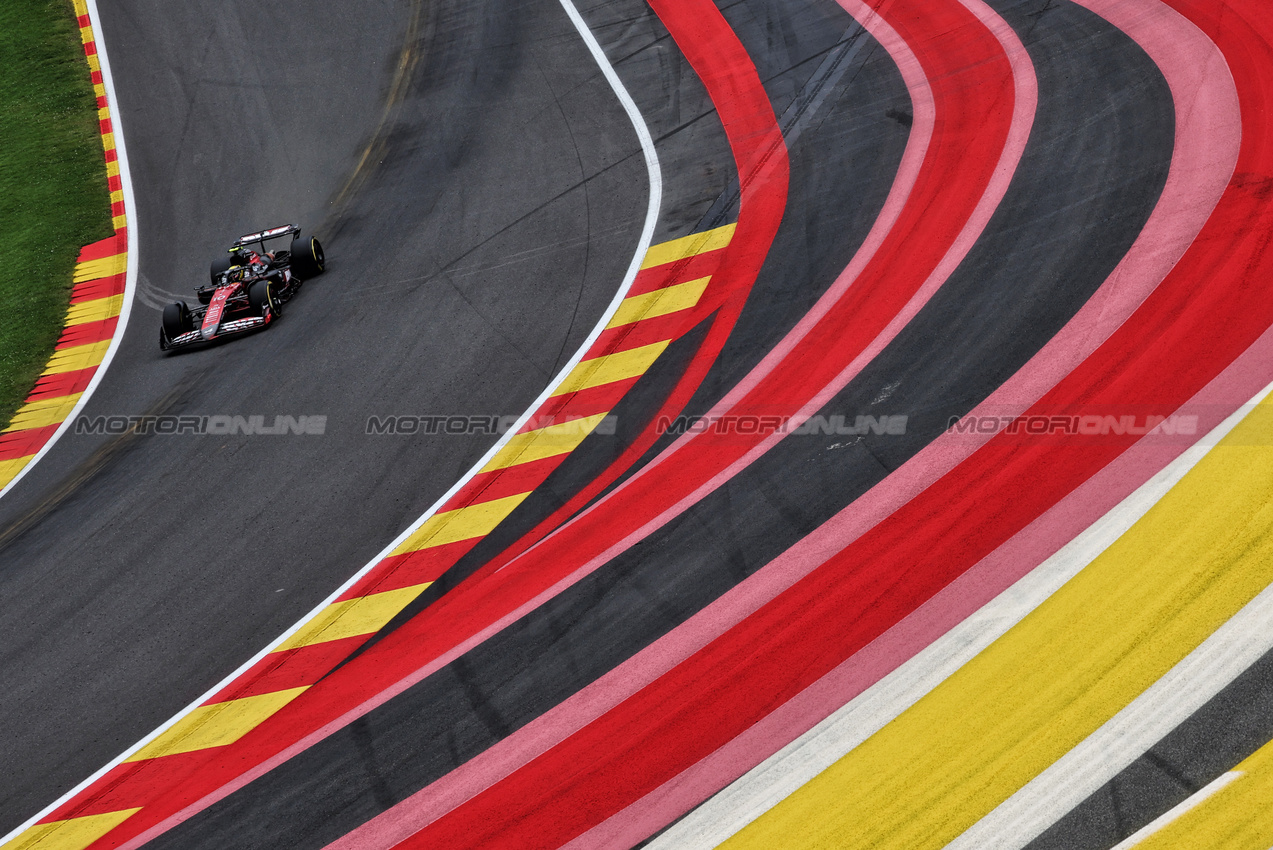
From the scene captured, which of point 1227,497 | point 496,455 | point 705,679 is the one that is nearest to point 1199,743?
point 1227,497

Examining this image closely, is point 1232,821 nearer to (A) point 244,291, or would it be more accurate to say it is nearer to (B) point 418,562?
(B) point 418,562

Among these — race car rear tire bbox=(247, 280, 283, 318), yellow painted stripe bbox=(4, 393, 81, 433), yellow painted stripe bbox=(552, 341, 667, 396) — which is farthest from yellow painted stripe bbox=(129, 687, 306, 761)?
race car rear tire bbox=(247, 280, 283, 318)

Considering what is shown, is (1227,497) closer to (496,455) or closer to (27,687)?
(496,455)

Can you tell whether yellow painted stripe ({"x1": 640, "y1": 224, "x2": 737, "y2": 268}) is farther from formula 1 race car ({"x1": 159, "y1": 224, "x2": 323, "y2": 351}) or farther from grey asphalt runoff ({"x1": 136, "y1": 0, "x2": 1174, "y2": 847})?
formula 1 race car ({"x1": 159, "y1": 224, "x2": 323, "y2": 351})

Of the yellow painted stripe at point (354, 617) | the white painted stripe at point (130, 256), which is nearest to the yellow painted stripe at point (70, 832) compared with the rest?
the yellow painted stripe at point (354, 617)

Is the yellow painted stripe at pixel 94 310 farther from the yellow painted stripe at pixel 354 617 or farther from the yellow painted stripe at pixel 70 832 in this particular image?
the yellow painted stripe at pixel 70 832

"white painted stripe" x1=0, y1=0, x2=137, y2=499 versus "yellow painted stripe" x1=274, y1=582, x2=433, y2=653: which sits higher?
"white painted stripe" x1=0, y1=0, x2=137, y2=499

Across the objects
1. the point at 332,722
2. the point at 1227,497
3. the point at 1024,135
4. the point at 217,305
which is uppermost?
the point at 217,305

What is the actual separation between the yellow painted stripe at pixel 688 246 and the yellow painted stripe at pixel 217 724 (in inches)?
264

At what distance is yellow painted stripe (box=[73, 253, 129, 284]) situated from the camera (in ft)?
53.1

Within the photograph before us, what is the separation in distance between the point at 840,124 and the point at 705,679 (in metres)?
9.30

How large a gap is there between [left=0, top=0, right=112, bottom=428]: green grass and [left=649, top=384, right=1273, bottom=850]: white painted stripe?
34.7 feet

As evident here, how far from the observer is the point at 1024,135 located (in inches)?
547

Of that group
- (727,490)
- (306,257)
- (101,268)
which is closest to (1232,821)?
(727,490)
